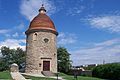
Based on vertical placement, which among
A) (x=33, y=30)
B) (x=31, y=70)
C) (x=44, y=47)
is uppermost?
(x=33, y=30)

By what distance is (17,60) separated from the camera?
60.8 meters

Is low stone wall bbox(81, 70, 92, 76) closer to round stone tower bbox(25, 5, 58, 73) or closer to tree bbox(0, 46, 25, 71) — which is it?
round stone tower bbox(25, 5, 58, 73)

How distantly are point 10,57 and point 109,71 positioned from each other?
32902mm

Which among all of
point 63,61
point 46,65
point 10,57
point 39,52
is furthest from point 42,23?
point 10,57

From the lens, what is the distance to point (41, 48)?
4012 cm

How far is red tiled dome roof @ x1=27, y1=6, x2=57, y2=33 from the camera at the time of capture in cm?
4047

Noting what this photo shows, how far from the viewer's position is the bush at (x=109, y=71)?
1368 inches

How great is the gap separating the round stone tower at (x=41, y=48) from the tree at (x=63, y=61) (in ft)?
47.9

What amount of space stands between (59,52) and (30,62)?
55.4ft

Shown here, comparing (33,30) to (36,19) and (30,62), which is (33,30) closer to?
(36,19)

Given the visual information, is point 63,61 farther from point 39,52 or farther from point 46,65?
point 39,52

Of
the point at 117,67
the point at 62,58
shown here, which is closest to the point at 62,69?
the point at 62,58

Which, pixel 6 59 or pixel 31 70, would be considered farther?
pixel 6 59

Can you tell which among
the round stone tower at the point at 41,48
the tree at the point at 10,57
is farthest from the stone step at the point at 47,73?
the tree at the point at 10,57
